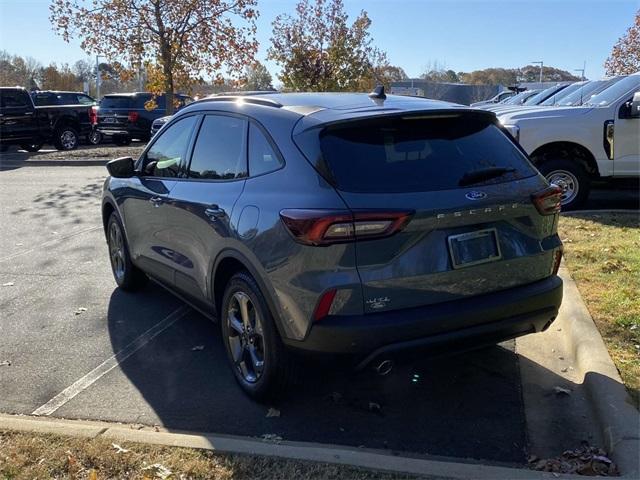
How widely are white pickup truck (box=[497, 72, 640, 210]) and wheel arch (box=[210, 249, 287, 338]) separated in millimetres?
5836

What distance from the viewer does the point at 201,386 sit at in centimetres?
399

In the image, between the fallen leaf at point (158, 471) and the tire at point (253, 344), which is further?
the tire at point (253, 344)

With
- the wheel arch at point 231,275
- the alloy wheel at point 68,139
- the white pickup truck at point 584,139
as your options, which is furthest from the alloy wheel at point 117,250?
the alloy wheel at point 68,139

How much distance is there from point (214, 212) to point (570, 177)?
638 centimetres

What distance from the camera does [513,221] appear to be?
3.39 m

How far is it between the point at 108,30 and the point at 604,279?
15.5 metres

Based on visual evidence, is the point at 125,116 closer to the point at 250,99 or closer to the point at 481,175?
the point at 250,99

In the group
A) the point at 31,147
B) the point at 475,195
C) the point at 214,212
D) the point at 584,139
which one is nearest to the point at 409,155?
the point at 475,195

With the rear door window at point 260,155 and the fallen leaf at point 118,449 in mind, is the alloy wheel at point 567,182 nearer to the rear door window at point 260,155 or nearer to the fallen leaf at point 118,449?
the rear door window at point 260,155

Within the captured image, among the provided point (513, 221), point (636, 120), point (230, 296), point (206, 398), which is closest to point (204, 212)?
point (230, 296)

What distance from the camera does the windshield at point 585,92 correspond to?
927 cm

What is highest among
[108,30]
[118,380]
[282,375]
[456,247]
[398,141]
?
[108,30]

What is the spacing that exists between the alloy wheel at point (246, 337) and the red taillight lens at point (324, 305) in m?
0.52

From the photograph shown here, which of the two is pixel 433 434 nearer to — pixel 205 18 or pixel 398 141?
pixel 398 141
